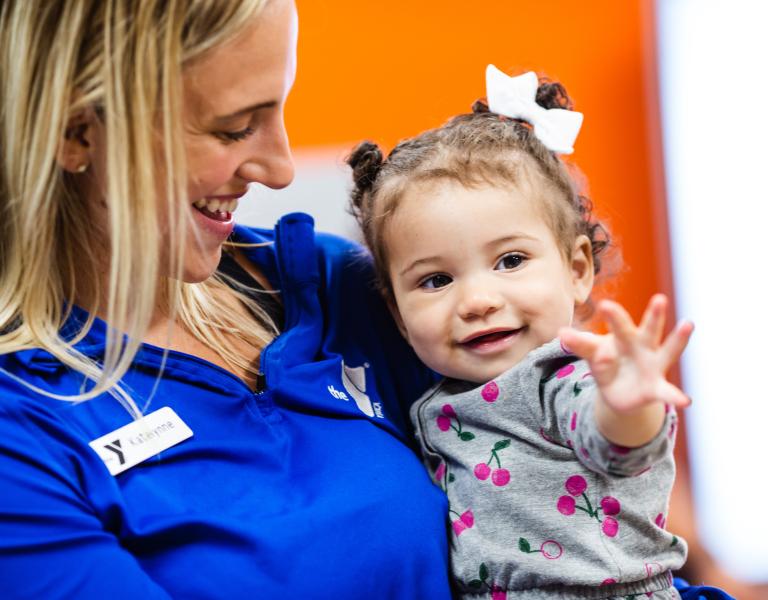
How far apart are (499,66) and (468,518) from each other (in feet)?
5.35

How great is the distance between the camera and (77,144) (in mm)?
1165

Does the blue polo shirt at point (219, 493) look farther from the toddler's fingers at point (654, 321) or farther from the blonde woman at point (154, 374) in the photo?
the toddler's fingers at point (654, 321)

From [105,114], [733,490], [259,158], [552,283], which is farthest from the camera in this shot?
[733,490]

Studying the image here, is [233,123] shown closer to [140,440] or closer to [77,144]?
[77,144]

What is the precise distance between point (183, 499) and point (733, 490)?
2012mm

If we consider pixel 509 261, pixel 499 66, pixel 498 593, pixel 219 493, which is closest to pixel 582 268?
pixel 509 261

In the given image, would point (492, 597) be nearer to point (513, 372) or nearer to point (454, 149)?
point (513, 372)

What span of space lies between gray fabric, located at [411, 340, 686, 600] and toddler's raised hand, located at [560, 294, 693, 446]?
160 millimetres

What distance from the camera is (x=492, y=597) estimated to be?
1.25 metres

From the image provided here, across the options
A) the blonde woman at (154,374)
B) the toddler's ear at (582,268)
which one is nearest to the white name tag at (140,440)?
the blonde woman at (154,374)

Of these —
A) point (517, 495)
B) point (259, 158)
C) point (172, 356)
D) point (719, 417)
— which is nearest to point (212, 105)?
point (259, 158)

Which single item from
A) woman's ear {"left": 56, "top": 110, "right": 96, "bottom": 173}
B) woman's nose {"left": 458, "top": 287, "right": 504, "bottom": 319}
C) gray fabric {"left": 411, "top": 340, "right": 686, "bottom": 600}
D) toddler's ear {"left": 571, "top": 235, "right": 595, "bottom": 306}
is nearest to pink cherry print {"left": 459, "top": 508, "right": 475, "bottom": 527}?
gray fabric {"left": 411, "top": 340, "right": 686, "bottom": 600}

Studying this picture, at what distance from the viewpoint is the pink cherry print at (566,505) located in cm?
122

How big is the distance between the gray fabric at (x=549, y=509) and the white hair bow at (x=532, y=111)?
1.35 ft
